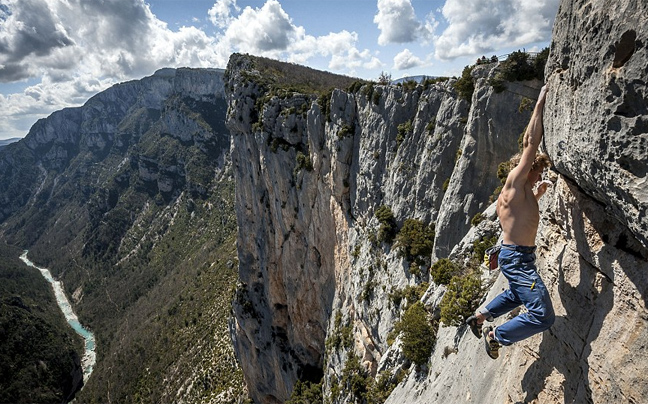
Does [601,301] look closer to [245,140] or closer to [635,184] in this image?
[635,184]

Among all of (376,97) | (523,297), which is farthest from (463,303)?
(376,97)

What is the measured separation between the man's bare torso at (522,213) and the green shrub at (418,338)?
785 cm

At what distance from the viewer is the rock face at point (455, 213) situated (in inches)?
194

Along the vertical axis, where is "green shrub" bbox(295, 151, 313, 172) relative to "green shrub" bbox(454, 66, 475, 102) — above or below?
below

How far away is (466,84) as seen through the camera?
1742cm

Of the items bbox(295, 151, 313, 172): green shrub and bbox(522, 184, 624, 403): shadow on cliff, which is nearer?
bbox(522, 184, 624, 403): shadow on cliff

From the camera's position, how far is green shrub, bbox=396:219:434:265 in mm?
19984

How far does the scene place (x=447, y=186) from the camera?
1888 centimetres

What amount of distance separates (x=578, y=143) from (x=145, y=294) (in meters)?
177

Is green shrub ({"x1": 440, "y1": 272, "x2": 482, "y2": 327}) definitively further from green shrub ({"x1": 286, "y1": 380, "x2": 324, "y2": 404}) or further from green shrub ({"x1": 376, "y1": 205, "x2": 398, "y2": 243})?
green shrub ({"x1": 286, "y1": 380, "x2": 324, "y2": 404})

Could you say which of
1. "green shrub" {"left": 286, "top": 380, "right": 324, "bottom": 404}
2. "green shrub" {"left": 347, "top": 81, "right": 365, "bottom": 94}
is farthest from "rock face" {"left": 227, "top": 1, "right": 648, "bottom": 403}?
"green shrub" {"left": 286, "top": 380, "right": 324, "bottom": 404}

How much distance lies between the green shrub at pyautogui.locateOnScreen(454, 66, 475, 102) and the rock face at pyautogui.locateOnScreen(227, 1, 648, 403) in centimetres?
39

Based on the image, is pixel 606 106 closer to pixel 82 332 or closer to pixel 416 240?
pixel 416 240

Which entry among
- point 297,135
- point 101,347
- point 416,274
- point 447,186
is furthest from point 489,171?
point 101,347
